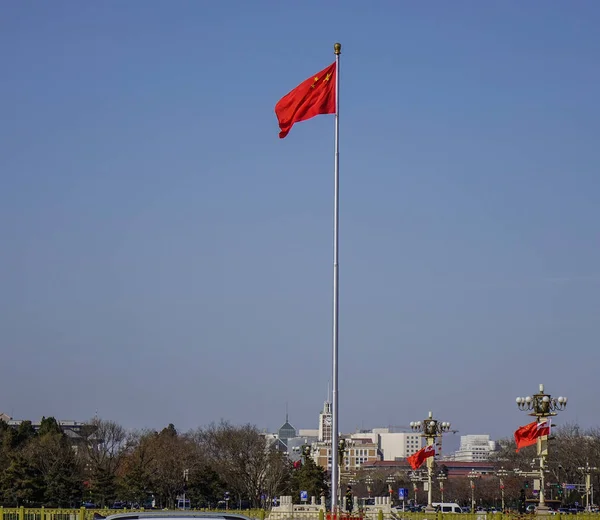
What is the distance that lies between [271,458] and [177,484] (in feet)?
26.6

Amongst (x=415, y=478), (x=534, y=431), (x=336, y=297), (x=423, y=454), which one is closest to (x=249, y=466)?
(x=415, y=478)

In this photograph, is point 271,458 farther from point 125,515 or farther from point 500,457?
point 125,515

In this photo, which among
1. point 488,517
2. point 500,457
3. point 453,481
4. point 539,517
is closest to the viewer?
point 539,517

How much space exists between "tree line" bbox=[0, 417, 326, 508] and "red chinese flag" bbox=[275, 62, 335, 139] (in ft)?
136

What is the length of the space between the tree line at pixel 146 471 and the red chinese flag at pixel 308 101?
4140 centimetres

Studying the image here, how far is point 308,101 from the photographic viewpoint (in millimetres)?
23531

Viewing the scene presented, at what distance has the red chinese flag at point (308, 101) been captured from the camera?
76.8 ft

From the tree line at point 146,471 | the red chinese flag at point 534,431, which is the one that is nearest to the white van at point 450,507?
the tree line at point 146,471

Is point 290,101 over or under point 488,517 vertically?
over

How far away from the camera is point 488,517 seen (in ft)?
111

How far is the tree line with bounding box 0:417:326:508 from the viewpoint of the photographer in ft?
212

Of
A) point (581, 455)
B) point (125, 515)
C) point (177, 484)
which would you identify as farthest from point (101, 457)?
point (125, 515)

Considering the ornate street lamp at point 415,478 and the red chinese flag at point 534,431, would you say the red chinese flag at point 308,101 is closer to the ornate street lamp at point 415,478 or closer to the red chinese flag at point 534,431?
the red chinese flag at point 534,431

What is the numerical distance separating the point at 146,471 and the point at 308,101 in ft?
186
